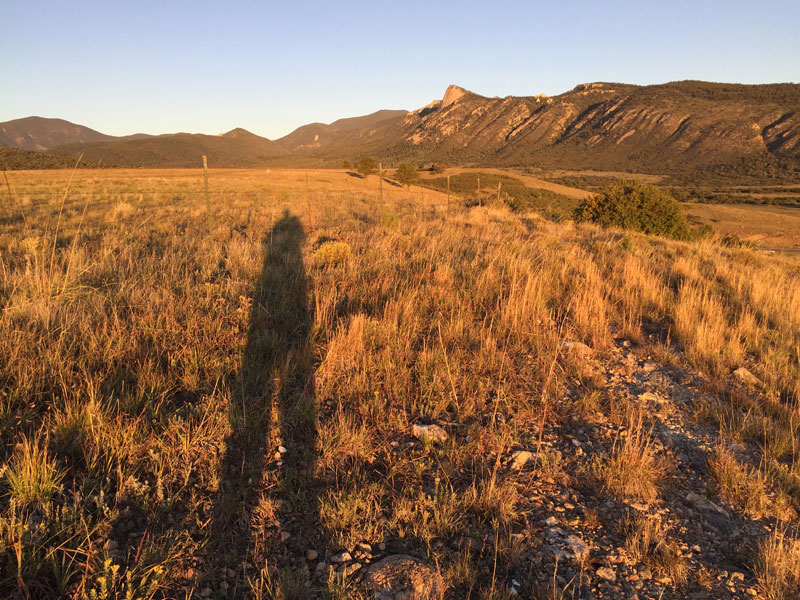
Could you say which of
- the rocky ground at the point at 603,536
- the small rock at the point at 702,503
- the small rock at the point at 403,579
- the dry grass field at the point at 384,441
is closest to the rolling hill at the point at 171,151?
the dry grass field at the point at 384,441

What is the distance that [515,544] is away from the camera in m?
1.94

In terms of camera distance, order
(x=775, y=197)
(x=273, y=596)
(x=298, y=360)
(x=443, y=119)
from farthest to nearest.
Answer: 1. (x=443, y=119)
2. (x=775, y=197)
3. (x=298, y=360)
4. (x=273, y=596)

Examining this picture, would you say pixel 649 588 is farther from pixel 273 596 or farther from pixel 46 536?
pixel 46 536

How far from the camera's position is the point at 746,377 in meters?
3.67

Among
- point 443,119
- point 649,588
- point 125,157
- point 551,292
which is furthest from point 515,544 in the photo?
point 443,119

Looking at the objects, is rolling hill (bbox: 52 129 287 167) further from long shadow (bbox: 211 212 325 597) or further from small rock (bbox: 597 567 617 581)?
small rock (bbox: 597 567 617 581)

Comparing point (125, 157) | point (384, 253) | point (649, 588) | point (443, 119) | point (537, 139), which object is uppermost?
point (443, 119)

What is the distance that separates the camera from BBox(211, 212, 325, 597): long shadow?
1.96 m

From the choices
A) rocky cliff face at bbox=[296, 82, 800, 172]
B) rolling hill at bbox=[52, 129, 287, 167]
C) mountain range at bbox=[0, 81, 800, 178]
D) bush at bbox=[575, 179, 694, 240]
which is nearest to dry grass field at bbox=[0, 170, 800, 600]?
bush at bbox=[575, 179, 694, 240]

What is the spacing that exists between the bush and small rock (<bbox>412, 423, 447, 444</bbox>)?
17.8m

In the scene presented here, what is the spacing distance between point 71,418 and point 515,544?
97.5 inches

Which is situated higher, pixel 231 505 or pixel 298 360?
pixel 298 360

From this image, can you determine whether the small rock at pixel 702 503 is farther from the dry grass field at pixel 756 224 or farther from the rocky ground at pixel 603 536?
the dry grass field at pixel 756 224

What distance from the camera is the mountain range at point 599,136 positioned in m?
93.0
